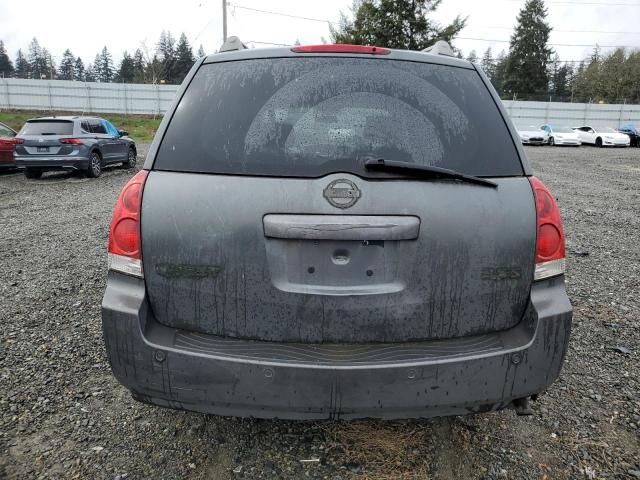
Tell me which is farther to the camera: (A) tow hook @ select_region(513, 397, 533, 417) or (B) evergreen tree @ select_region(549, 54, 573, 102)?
(B) evergreen tree @ select_region(549, 54, 573, 102)

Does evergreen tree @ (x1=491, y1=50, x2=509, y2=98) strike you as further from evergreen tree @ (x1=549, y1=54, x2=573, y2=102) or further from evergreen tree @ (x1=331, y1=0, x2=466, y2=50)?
evergreen tree @ (x1=331, y1=0, x2=466, y2=50)

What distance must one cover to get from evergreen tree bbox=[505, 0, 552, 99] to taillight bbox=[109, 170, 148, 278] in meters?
73.5

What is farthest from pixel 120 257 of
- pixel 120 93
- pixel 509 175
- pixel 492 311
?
pixel 120 93

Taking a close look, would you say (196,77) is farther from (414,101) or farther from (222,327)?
(222,327)

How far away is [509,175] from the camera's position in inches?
80.0

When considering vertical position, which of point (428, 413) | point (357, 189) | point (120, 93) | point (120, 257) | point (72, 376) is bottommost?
point (72, 376)

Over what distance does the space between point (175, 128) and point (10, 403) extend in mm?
1898

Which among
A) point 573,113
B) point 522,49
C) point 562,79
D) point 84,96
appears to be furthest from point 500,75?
point 84,96

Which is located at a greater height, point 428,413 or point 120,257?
point 120,257

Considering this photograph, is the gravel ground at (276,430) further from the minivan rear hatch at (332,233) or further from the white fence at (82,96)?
the white fence at (82,96)

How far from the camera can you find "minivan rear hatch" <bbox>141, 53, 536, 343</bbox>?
185 cm

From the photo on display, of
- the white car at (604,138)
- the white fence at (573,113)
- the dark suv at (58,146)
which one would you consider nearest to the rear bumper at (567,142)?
the white car at (604,138)

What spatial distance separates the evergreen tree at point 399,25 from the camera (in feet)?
108

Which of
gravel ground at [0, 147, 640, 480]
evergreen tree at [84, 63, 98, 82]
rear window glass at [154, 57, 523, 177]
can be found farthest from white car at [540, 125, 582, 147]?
evergreen tree at [84, 63, 98, 82]
